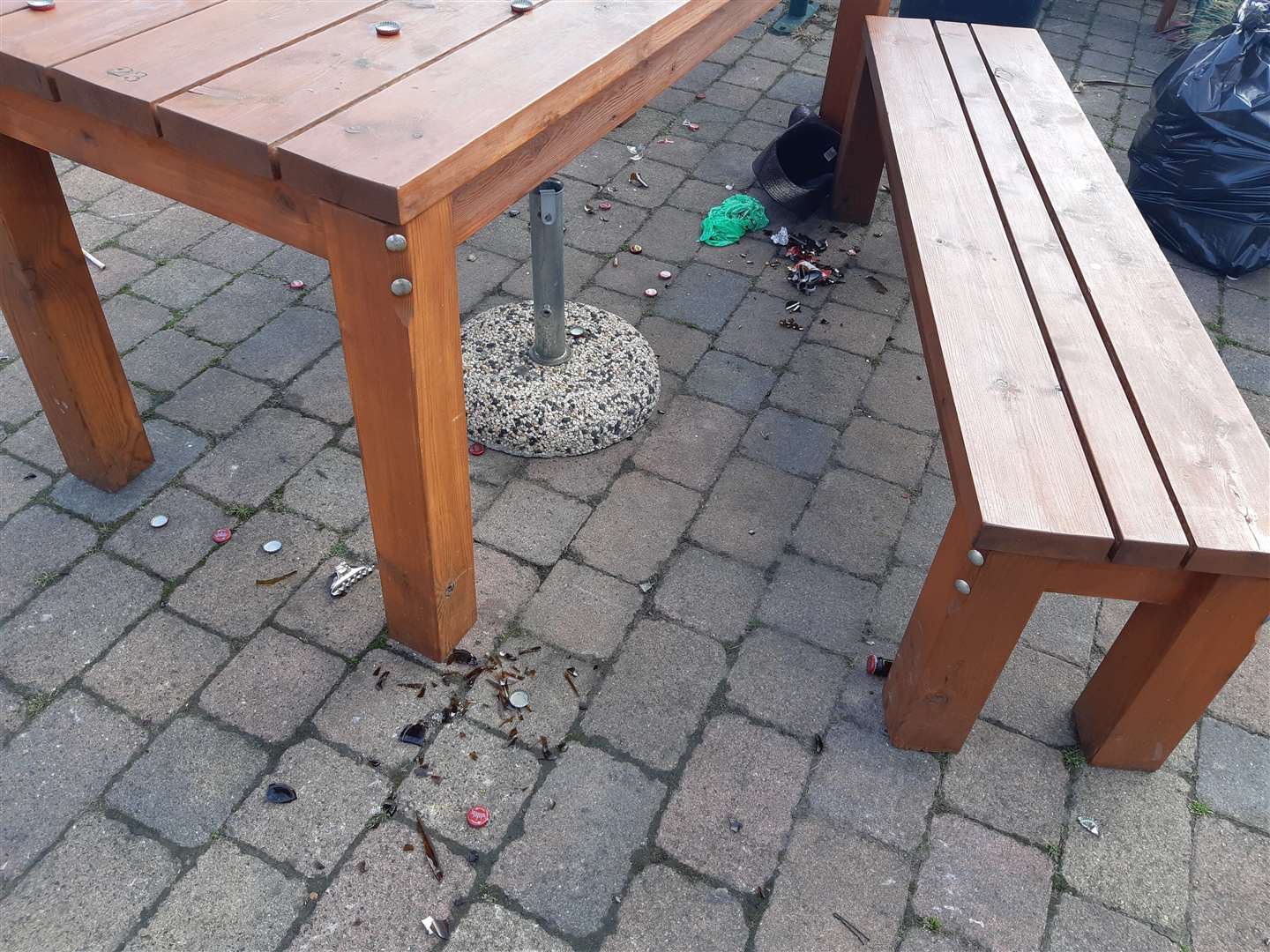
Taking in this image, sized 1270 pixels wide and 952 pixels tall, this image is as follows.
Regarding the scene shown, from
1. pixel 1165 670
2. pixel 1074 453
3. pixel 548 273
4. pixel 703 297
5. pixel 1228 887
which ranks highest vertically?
pixel 1074 453

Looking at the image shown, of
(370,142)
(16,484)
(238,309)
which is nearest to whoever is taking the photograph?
(370,142)

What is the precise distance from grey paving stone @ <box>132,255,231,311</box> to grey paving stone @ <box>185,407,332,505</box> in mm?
707

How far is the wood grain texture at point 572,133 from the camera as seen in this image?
5.56 feet

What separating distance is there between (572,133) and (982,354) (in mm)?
941

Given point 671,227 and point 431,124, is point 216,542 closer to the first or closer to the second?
point 431,124

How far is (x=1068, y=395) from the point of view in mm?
1903

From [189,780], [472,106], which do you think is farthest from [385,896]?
[472,106]

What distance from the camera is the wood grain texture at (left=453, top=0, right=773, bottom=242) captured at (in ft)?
5.56

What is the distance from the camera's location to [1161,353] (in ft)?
6.62

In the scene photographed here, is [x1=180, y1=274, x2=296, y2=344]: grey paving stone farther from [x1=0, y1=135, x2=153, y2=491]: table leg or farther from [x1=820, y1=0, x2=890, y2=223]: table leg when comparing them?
[x1=820, y1=0, x2=890, y2=223]: table leg

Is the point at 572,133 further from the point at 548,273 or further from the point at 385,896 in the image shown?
the point at 385,896

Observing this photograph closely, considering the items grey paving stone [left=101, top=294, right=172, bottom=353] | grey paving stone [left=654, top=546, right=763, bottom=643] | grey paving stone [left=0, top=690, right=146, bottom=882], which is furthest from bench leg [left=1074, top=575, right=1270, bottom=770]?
grey paving stone [left=101, top=294, right=172, bottom=353]

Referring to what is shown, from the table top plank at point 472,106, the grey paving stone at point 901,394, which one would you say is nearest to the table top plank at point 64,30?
the table top plank at point 472,106

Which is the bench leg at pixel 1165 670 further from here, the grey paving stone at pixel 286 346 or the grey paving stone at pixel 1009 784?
the grey paving stone at pixel 286 346
